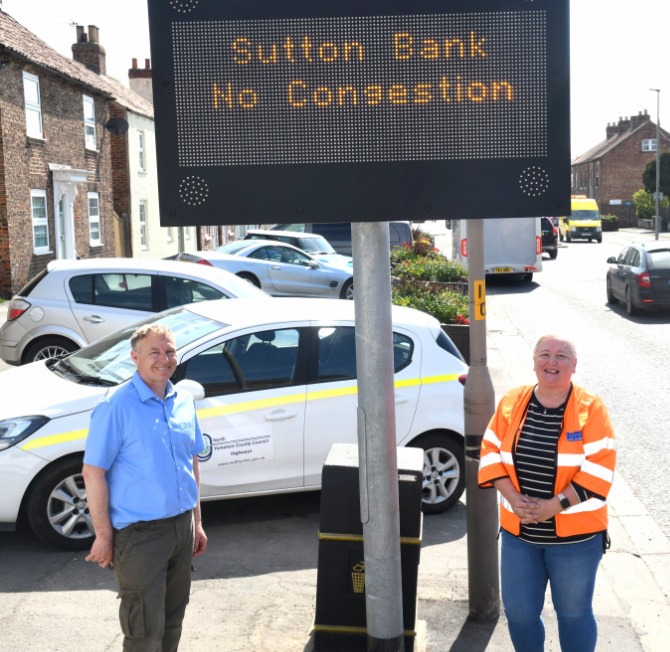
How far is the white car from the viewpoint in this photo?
21.7 ft

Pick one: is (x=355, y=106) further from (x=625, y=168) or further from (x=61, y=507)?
(x=625, y=168)

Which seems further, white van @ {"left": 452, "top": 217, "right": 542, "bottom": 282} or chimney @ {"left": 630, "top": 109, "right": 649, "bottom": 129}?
chimney @ {"left": 630, "top": 109, "right": 649, "bottom": 129}

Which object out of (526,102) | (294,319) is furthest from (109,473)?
(294,319)

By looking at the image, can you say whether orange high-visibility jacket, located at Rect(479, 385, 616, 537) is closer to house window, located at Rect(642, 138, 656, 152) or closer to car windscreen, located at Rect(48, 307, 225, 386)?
car windscreen, located at Rect(48, 307, 225, 386)

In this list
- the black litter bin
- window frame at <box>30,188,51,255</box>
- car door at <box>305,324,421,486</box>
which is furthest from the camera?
window frame at <box>30,188,51,255</box>

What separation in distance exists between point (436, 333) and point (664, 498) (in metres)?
2.35

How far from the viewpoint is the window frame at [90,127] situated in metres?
30.5

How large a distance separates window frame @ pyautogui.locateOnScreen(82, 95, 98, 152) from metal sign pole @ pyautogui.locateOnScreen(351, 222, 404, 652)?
91.2 feet

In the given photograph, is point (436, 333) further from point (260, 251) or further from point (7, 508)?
A: point (260, 251)

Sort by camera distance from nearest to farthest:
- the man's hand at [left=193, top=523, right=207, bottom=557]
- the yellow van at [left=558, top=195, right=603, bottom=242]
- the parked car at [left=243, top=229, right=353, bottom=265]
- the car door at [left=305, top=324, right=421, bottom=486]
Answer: the man's hand at [left=193, top=523, right=207, bottom=557] < the car door at [left=305, top=324, right=421, bottom=486] < the parked car at [left=243, top=229, right=353, bottom=265] < the yellow van at [left=558, top=195, right=603, bottom=242]

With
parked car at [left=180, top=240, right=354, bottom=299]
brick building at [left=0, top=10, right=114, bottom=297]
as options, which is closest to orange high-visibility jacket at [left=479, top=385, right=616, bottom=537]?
parked car at [left=180, top=240, right=354, bottom=299]

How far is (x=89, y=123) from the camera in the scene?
31.1 metres

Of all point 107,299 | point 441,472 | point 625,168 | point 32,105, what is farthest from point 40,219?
point 625,168

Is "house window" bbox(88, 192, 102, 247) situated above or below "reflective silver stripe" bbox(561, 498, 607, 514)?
above
